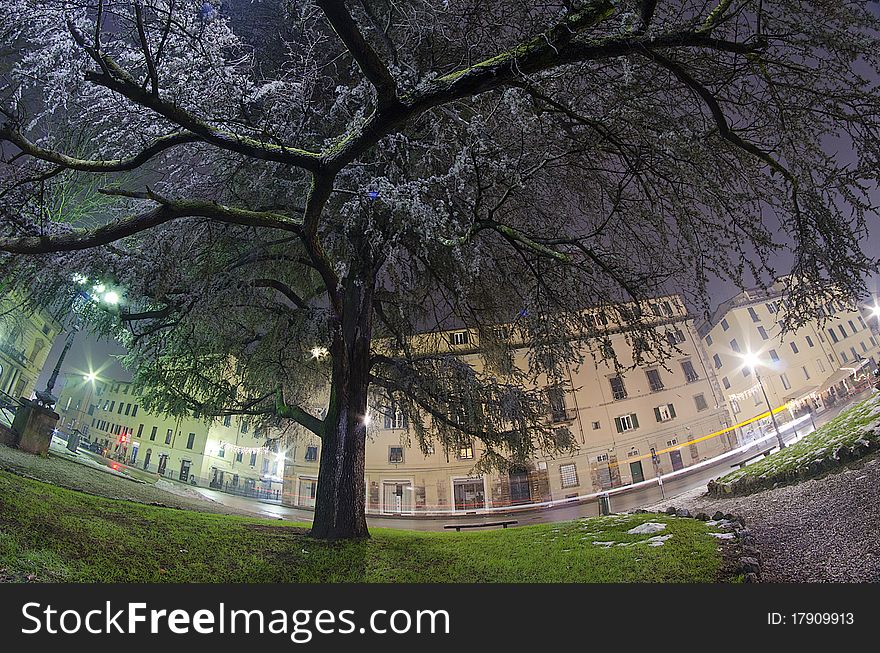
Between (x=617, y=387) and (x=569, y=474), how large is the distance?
0.70 meters

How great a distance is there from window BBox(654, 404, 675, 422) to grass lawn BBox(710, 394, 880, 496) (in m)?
0.48

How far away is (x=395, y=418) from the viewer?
3123 mm

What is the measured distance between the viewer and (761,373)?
2.49 metres

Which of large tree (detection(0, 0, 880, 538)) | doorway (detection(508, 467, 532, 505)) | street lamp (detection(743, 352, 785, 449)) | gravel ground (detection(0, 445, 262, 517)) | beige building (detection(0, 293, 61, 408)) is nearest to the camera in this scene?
large tree (detection(0, 0, 880, 538))

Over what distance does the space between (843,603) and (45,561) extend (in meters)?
3.58

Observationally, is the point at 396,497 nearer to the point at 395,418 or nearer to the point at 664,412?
the point at 395,418

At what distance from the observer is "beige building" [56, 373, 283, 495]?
8.71 feet

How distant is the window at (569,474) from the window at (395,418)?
1208mm

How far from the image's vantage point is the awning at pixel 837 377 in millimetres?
2309

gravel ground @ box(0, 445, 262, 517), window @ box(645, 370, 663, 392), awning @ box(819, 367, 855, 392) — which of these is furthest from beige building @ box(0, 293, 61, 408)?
awning @ box(819, 367, 855, 392)

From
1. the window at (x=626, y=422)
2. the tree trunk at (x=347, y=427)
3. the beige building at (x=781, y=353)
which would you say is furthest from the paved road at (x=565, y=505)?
the window at (x=626, y=422)

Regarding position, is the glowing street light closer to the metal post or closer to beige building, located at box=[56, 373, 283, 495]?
beige building, located at box=[56, 373, 283, 495]

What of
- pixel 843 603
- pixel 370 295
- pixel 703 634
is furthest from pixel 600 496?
pixel 370 295

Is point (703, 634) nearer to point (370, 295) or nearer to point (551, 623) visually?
point (551, 623)
